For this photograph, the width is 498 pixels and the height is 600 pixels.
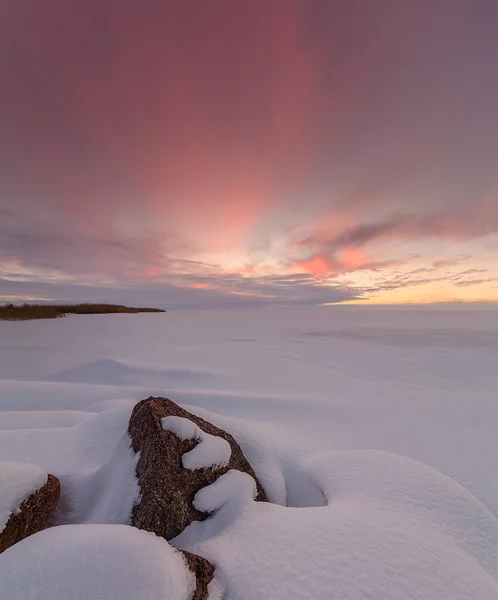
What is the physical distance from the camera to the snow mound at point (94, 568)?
142cm

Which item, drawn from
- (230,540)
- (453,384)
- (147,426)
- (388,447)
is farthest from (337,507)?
(453,384)

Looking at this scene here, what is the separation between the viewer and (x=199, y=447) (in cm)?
295

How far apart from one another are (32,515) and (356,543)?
2.74m

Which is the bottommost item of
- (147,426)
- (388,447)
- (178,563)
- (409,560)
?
(388,447)

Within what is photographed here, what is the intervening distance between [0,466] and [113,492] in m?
1.04

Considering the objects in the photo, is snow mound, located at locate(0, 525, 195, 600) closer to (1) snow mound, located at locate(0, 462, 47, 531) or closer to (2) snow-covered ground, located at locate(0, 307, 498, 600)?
(2) snow-covered ground, located at locate(0, 307, 498, 600)

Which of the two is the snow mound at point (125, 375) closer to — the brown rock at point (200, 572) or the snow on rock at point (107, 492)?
the snow on rock at point (107, 492)

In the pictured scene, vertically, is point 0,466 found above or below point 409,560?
above

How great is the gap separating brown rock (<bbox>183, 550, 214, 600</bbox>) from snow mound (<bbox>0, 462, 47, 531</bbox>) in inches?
65.7

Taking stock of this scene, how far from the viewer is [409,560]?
1921mm

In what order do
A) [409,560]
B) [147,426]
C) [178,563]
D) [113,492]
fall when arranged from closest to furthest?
[178,563]
[409,560]
[113,492]
[147,426]

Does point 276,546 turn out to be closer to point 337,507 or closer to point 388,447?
point 337,507

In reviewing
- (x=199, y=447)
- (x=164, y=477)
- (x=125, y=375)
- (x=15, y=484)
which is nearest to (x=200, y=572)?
(x=164, y=477)

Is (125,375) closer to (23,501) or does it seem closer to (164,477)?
(23,501)
